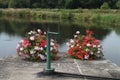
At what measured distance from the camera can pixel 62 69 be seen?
6.95 m

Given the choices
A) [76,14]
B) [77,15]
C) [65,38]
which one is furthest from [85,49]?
[76,14]

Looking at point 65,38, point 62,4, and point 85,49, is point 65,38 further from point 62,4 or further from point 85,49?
point 62,4

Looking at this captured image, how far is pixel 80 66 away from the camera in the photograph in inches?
289

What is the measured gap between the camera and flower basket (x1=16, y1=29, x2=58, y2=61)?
26.5 ft

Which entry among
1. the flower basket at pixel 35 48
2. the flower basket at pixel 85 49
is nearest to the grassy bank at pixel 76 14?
the flower basket at pixel 85 49

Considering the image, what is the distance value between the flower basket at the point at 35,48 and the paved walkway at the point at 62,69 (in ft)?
0.71

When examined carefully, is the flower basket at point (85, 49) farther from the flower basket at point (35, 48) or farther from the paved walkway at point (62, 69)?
the flower basket at point (35, 48)

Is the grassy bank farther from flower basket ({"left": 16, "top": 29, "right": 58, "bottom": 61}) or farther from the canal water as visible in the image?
flower basket ({"left": 16, "top": 29, "right": 58, "bottom": 61})

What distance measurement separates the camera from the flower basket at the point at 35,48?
807cm

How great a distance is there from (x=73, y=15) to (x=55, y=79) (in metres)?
50.0

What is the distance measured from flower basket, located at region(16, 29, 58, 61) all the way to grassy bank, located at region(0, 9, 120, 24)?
3366 cm

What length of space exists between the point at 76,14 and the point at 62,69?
48822mm

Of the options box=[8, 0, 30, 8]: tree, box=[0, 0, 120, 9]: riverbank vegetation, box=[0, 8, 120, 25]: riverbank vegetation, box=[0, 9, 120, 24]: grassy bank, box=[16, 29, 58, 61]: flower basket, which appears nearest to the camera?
box=[16, 29, 58, 61]: flower basket

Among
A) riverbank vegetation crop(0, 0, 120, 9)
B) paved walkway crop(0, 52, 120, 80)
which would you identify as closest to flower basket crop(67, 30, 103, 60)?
paved walkway crop(0, 52, 120, 80)
